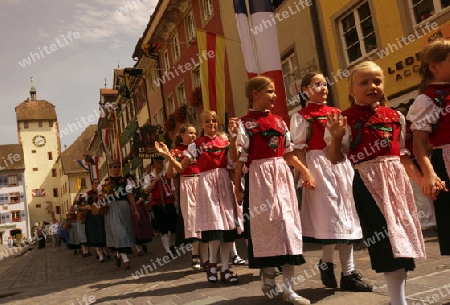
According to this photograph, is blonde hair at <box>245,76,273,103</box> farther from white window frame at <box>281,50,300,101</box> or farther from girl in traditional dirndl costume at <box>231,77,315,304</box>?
white window frame at <box>281,50,300,101</box>

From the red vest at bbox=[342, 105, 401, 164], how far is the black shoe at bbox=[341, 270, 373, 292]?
1.23 m

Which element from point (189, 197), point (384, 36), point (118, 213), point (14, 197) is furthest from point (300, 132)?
point (14, 197)

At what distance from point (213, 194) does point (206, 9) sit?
15.9 meters

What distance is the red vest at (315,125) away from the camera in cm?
439

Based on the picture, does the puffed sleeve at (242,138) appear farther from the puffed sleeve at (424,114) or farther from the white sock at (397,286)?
the white sock at (397,286)

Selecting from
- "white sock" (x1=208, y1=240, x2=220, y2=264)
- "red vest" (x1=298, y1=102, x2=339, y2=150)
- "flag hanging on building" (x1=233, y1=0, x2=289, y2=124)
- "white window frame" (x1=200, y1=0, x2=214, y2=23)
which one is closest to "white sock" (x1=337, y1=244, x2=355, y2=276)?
"red vest" (x1=298, y1=102, x2=339, y2=150)

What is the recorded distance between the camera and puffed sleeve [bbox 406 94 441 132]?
3123mm

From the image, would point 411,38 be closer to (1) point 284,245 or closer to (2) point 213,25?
(1) point 284,245

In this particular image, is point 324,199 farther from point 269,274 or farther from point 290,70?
point 290,70

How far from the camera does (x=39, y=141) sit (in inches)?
3573

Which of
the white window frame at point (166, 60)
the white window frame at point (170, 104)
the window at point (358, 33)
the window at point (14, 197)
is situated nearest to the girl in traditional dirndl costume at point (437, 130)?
the window at point (358, 33)

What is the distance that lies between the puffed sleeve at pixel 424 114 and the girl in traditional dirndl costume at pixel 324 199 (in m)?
1.06

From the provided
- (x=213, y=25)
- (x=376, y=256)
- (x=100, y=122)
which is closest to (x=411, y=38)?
(x=376, y=256)

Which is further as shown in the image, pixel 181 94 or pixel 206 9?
pixel 181 94
